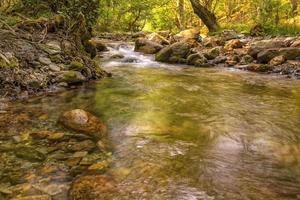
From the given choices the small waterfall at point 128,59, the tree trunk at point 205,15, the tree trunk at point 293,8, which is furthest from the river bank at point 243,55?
the tree trunk at point 293,8

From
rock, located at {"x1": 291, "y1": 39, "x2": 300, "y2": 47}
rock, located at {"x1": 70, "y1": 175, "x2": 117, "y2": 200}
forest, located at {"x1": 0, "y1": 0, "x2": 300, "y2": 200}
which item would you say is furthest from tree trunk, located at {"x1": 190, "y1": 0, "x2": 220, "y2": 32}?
rock, located at {"x1": 70, "y1": 175, "x2": 117, "y2": 200}

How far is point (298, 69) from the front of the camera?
1106 centimetres

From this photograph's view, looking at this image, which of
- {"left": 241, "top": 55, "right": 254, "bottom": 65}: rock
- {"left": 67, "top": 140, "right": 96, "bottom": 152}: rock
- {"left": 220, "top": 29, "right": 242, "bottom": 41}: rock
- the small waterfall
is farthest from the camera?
{"left": 220, "top": 29, "right": 242, "bottom": 41}: rock

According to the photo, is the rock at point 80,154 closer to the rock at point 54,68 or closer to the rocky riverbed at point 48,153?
the rocky riverbed at point 48,153

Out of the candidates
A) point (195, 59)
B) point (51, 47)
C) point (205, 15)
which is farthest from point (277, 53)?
point (205, 15)

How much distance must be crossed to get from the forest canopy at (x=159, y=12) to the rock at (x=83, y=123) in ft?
Answer: 16.2

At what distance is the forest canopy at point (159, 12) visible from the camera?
1016cm

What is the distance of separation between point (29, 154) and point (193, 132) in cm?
232

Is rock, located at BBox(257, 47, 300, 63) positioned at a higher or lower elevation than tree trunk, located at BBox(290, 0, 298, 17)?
lower

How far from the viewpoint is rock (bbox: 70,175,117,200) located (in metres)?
3.38

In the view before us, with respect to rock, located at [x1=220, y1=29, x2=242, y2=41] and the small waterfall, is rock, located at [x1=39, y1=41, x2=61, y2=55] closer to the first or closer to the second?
the small waterfall

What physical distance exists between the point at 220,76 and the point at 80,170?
7.53 m

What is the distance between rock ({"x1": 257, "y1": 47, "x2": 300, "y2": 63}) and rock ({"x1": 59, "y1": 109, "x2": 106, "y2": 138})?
858cm

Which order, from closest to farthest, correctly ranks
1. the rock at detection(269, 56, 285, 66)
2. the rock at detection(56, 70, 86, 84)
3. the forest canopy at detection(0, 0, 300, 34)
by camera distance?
the rock at detection(56, 70, 86, 84) < the forest canopy at detection(0, 0, 300, 34) < the rock at detection(269, 56, 285, 66)
